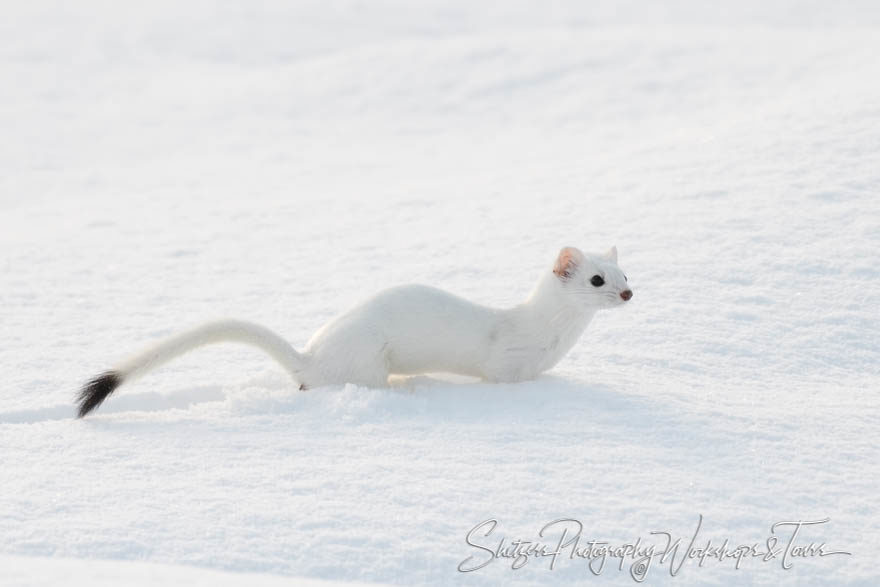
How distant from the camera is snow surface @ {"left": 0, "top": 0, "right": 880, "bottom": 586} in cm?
322

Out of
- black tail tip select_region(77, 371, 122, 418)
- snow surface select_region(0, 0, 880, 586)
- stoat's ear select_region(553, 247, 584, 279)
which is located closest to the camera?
snow surface select_region(0, 0, 880, 586)

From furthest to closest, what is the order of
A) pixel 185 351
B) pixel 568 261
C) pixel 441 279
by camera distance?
pixel 441 279
pixel 568 261
pixel 185 351

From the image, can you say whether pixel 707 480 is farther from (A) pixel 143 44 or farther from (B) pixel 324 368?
(A) pixel 143 44

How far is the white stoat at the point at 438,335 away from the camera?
431 cm

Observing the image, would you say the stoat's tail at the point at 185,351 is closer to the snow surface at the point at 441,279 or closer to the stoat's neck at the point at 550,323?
the snow surface at the point at 441,279

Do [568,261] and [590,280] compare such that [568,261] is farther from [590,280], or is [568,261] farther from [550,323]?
[550,323]

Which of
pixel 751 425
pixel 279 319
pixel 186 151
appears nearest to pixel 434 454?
pixel 751 425

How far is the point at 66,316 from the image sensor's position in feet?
20.5

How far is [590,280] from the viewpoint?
438 centimetres

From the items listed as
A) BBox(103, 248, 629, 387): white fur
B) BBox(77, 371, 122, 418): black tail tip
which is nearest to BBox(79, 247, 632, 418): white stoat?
BBox(103, 248, 629, 387): white fur

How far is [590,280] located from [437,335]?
637mm

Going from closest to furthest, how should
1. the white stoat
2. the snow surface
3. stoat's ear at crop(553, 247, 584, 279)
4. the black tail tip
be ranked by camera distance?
the snow surface, the black tail tip, the white stoat, stoat's ear at crop(553, 247, 584, 279)

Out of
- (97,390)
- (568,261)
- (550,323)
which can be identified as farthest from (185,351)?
(568,261)

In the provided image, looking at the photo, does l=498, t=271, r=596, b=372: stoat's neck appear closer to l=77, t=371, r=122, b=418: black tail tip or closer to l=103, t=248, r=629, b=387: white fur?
l=103, t=248, r=629, b=387: white fur
